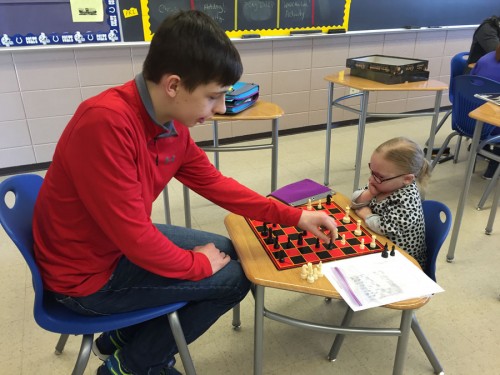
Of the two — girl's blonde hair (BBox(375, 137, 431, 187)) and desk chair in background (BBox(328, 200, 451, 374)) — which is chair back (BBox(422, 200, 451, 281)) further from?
girl's blonde hair (BBox(375, 137, 431, 187))

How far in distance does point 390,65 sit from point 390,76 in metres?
0.08

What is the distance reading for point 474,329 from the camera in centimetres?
174

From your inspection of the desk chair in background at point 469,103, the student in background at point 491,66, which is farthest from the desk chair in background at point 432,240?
the student in background at point 491,66

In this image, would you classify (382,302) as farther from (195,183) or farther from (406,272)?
(195,183)

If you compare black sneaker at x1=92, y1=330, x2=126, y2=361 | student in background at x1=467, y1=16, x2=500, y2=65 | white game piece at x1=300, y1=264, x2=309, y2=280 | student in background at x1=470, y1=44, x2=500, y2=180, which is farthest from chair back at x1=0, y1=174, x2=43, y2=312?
student in background at x1=467, y1=16, x2=500, y2=65

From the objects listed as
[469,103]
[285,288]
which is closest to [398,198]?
[285,288]

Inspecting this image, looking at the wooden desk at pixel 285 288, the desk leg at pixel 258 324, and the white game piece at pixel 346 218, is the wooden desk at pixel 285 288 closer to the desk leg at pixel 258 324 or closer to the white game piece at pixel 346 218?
the desk leg at pixel 258 324

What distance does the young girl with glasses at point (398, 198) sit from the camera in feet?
4.48

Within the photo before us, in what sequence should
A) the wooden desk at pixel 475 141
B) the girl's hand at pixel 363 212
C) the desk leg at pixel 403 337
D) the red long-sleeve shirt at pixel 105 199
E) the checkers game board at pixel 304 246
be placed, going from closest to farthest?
the red long-sleeve shirt at pixel 105 199
the desk leg at pixel 403 337
the checkers game board at pixel 304 246
the girl's hand at pixel 363 212
the wooden desk at pixel 475 141

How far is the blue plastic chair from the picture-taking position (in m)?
1.01

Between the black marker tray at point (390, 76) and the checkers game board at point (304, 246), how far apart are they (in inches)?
64.2

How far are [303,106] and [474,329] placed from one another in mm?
2829

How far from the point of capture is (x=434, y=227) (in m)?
1.38

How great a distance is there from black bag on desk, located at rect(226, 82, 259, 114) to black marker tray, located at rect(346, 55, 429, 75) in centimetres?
96
